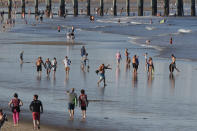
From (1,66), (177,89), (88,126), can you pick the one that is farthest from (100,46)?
(88,126)

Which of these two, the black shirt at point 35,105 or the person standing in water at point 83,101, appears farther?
the person standing in water at point 83,101

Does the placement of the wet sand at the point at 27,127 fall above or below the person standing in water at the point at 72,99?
below

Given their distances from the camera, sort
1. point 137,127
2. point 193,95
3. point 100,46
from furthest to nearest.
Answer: point 100,46, point 193,95, point 137,127

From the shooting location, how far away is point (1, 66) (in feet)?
120

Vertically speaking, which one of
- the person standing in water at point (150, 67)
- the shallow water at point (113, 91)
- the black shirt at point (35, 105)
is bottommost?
the shallow water at point (113, 91)

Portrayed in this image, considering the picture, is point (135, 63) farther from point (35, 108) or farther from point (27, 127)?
A: point (35, 108)

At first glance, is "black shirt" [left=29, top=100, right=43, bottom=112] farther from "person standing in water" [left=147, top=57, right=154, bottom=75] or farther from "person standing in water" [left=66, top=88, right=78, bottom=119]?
"person standing in water" [left=147, top=57, right=154, bottom=75]

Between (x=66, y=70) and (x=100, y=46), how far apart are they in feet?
61.7

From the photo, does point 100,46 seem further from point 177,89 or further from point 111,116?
point 111,116

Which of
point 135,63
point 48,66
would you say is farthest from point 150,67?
point 48,66

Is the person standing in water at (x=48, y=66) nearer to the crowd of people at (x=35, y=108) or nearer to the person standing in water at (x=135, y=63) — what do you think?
the person standing in water at (x=135, y=63)

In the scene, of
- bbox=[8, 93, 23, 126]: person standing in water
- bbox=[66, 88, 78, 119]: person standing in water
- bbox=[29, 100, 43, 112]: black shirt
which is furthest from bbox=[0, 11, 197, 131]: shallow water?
bbox=[29, 100, 43, 112]: black shirt

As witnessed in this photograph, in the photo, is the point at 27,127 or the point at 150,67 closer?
the point at 27,127

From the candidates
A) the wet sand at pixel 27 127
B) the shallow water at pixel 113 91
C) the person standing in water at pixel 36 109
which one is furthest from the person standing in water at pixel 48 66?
the person standing in water at pixel 36 109
